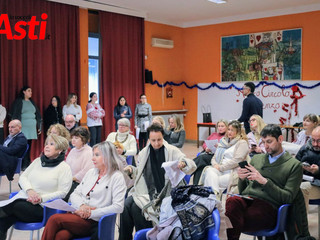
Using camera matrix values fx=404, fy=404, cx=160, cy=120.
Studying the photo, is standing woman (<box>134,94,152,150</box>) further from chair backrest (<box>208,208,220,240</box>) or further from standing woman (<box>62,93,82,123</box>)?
chair backrest (<box>208,208,220,240</box>)

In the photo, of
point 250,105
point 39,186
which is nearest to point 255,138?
point 250,105

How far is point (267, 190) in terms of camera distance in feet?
10.7

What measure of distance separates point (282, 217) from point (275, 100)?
822 centimetres

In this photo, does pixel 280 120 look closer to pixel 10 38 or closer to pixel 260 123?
pixel 260 123

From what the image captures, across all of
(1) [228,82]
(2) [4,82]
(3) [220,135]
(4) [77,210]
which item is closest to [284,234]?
(4) [77,210]

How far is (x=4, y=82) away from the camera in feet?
28.0

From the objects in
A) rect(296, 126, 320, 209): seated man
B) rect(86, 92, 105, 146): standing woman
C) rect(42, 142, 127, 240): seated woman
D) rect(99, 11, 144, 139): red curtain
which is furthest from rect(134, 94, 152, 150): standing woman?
rect(42, 142, 127, 240): seated woman

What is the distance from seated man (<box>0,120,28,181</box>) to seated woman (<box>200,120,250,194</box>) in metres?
2.63

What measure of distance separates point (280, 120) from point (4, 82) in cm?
707

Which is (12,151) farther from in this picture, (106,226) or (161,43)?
(161,43)

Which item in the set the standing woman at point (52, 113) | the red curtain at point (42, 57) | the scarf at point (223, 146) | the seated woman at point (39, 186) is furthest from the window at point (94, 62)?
the seated woman at point (39, 186)

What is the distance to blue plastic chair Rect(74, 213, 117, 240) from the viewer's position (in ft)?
10.1

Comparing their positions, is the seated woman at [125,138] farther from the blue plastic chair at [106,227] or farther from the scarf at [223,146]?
the blue plastic chair at [106,227]

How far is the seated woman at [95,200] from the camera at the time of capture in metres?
3.13
